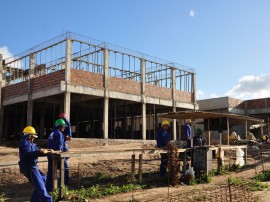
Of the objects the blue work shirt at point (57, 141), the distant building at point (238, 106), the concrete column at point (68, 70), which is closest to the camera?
the blue work shirt at point (57, 141)

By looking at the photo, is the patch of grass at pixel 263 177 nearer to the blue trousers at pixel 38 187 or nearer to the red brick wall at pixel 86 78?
the blue trousers at pixel 38 187

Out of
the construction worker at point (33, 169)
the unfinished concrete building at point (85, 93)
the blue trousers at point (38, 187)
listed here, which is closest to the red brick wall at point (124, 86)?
the unfinished concrete building at point (85, 93)

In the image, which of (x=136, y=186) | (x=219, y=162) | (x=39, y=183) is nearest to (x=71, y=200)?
(x=39, y=183)

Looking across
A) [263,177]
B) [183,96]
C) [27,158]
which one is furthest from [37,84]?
[27,158]

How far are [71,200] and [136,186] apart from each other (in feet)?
8.79

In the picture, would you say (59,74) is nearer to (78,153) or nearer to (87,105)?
(87,105)

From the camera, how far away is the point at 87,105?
3114cm

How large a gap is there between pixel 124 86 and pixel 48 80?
20.0 ft

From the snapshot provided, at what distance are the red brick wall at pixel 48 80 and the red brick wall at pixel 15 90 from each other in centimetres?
133

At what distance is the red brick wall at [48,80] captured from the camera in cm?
2339

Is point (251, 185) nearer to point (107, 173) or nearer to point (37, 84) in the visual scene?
point (107, 173)

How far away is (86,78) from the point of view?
24.5m

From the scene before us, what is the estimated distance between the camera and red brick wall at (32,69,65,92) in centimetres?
2339

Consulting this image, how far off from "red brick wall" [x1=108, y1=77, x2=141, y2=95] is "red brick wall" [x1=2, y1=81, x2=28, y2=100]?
6.69 metres
